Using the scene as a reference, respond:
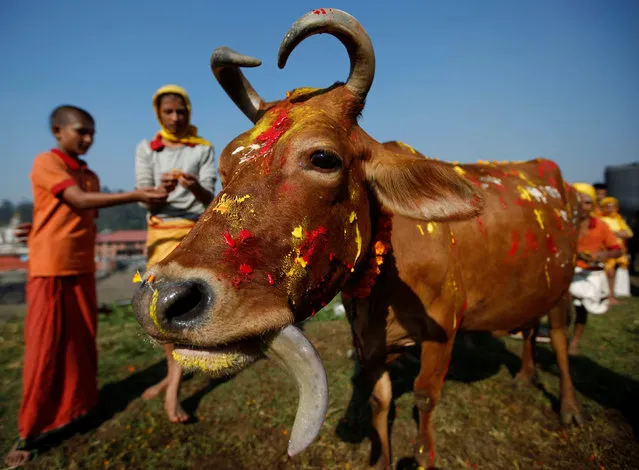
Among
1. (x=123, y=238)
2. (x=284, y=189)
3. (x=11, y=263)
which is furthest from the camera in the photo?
(x=123, y=238)

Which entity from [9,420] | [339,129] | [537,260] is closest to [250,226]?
[339,129]

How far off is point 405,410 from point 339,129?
10.9 ft

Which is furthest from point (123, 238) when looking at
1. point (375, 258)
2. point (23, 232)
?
point (375, 258)

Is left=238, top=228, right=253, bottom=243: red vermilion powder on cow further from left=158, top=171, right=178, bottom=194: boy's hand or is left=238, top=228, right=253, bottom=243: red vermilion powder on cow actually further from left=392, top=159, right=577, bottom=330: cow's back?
left=158, top=171, right=178, bottom=194: boy's hand

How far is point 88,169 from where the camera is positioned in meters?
3.82

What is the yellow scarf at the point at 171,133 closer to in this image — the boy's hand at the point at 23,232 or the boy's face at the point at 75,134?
the boy's face at the point at 75,134

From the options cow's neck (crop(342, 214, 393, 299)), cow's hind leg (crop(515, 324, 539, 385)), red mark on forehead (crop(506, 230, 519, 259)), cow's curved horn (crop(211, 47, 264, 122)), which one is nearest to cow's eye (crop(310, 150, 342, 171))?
cow's neck (crop(342, 214, 393, 299))

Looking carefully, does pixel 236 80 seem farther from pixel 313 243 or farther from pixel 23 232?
pixel 23 232

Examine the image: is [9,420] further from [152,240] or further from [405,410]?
[405,410]

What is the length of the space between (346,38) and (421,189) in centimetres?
96

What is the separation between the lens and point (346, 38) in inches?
79.0

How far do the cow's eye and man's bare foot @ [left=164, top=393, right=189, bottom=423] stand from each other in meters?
3.16

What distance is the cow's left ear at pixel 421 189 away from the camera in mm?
2047

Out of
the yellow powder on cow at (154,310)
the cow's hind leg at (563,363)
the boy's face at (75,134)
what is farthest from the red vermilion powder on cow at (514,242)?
the boy's face at (75,134)
